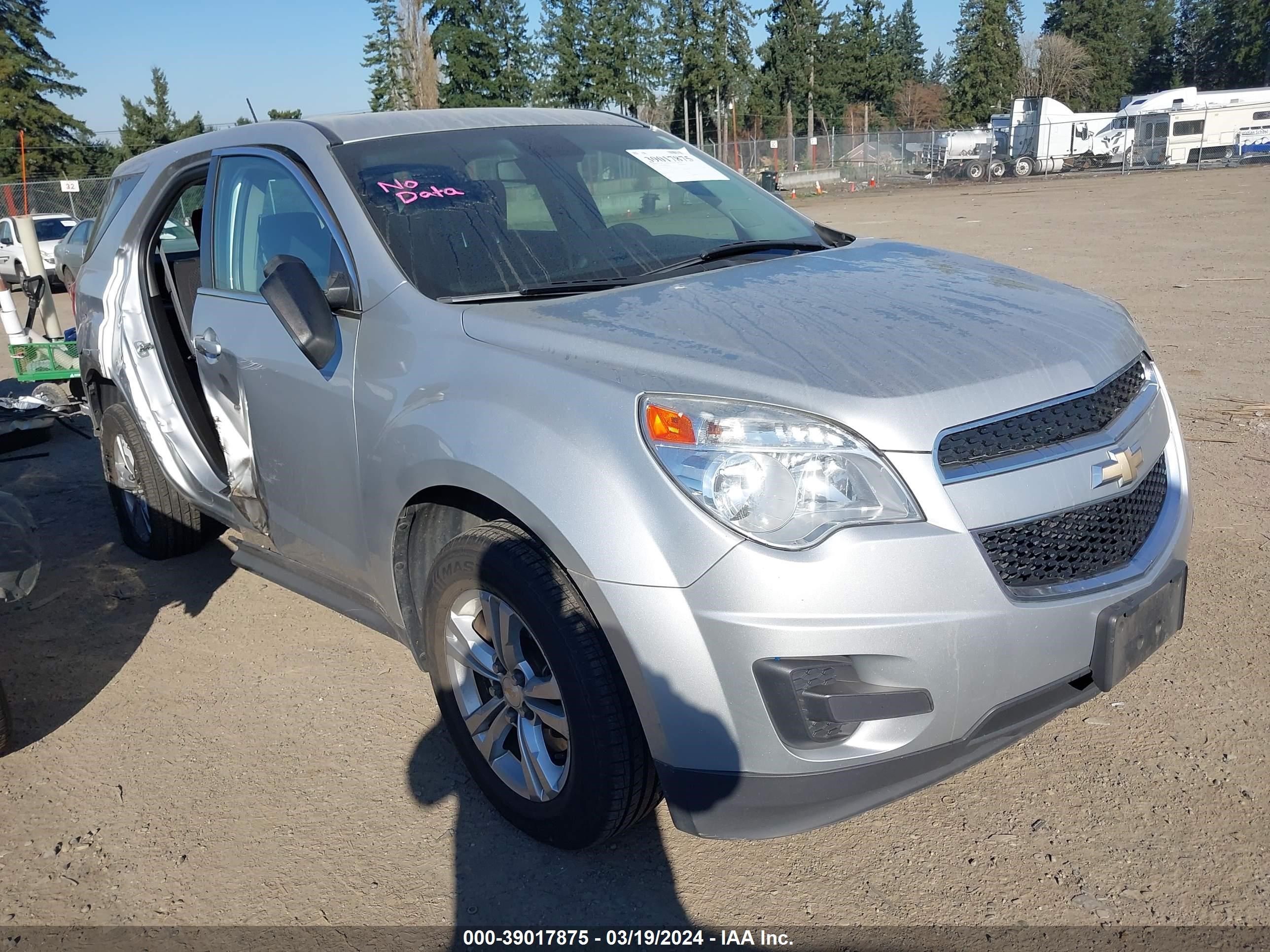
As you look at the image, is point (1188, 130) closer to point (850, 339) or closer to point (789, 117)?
point (789, 117)

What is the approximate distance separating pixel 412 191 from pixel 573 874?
2098mm

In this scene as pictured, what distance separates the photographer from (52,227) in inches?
845

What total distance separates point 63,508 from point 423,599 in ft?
13.6

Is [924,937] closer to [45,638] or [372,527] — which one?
[372,527]

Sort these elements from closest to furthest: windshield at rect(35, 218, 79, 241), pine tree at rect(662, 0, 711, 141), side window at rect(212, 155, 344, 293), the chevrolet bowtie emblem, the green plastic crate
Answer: the chevrolet bowtie emblem → side window at rect(212, 155, 344, 293) → the green plastic crate → windshield at rect(35, 218, 79, 241) → pine tree at rect(662, 0, 711, 141)

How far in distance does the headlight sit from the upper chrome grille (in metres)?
0.17

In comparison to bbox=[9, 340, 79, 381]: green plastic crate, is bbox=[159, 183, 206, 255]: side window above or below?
above

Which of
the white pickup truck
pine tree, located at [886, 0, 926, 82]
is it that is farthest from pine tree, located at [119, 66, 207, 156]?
pine tree, located at [886, 0, 926, 82]

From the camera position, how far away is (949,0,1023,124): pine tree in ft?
245

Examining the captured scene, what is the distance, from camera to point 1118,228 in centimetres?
1742

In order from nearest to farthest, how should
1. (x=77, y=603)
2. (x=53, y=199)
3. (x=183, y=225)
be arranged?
(x=77, y=603) → (x=183, y=225) → (x=53, y=199)

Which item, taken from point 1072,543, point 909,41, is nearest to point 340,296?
point 1072,543

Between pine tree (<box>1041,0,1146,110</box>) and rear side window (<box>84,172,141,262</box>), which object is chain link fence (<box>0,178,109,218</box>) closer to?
rear side window (<box>84,172,141,262</box>)

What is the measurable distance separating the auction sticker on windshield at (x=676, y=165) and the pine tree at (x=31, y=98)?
5179cm
